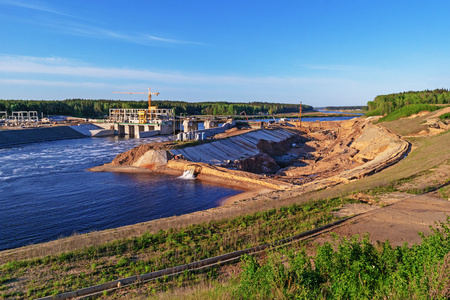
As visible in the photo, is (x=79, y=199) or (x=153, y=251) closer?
(x=153, y=251)

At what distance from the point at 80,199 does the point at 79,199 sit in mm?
92

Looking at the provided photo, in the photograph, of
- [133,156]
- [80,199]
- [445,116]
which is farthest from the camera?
[445,116]

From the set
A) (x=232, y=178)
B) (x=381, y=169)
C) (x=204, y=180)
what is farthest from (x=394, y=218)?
(x=204, y=180)

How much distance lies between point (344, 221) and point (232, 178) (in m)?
19.6

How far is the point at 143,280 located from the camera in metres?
10.1

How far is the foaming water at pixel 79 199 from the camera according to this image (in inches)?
812

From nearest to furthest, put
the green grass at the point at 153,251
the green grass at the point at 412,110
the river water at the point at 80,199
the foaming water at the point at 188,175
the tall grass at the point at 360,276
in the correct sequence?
the tall grass at the point at 360,276 → the green grass at the point at 153,251 → the river water at the point at 80,199 → the foaming water at the point at 188,175 → the green grass at the point at 412,110

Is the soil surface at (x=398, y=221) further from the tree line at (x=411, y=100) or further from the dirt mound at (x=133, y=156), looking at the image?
the tree line at (x=411, y=100)

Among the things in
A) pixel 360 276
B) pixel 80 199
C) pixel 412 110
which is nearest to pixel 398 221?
pixel 360 276

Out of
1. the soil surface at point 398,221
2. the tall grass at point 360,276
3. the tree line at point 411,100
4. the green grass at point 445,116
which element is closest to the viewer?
the tall grass at point 360,276

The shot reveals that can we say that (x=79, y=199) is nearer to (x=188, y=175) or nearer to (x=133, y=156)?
(x=188, y=175)

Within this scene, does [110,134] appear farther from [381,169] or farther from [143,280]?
[143,280]

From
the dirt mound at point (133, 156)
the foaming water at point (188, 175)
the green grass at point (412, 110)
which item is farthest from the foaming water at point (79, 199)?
the green grass at point (412, 110)

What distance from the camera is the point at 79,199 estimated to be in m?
27.3
